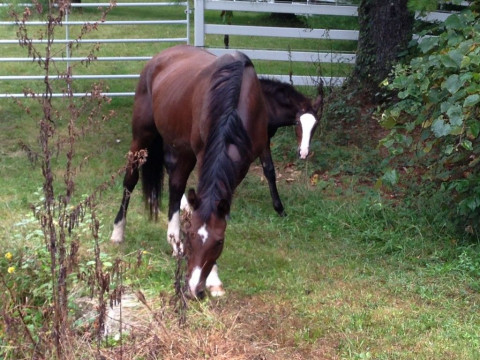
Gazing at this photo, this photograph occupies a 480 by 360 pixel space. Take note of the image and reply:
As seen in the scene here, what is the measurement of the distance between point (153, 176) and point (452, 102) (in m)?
2.64

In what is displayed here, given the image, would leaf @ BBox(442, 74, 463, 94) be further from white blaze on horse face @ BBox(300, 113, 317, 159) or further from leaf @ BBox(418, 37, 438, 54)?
white blaze on horse face @ BBox(300, 113, 317, 159)

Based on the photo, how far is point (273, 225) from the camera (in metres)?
6.64

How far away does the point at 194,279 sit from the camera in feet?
13.7

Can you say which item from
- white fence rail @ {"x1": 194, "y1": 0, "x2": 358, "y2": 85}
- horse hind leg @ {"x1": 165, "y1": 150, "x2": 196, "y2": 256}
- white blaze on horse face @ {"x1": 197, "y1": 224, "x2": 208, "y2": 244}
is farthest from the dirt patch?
white fence rail @ {"x1": 194, "y1": 0, "x2": 358, "y2": 85}

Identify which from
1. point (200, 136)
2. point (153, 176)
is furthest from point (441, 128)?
Answer: point (153, 176)

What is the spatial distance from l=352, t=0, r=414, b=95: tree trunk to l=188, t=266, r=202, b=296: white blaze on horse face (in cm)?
551

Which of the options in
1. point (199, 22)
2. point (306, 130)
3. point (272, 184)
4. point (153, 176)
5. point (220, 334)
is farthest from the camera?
point (199, 22)

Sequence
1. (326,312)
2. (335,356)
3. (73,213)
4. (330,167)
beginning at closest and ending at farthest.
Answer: (73,213), (335,356), (326,312), (330,167)

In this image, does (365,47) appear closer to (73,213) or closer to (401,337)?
(401,337)

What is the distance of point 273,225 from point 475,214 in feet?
5.87

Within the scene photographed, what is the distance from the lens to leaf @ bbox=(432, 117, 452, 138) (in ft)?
16.3

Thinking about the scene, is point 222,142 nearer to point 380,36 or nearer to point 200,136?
point 200,136

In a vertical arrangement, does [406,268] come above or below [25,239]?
below

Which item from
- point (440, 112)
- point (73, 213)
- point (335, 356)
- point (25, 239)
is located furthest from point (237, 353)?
point (440, 112)
